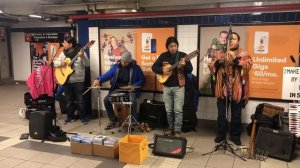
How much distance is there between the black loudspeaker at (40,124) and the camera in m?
4.21

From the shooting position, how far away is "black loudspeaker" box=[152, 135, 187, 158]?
11.8ft

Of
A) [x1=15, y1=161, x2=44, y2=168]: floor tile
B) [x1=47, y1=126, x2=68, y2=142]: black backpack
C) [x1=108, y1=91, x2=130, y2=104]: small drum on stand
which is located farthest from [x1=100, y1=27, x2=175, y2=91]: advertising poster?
[x1=15, y1=161, x2=44, y2=168]: floor tile

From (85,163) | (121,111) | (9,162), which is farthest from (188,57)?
(9,162)

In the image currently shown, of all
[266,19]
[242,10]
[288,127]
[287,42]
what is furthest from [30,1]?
[288,127]

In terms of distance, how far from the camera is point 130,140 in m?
3.64

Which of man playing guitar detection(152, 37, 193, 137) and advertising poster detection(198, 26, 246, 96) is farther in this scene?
advertising poster detection(198, 26, 246, 96)

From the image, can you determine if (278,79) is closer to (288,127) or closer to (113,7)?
(288,127)

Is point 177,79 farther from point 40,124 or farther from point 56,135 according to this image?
point 40,124

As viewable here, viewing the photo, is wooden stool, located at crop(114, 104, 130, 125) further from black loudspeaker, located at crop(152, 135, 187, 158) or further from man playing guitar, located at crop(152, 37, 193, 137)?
black loudspeaker, located at crop(152, 135, 187, 158)

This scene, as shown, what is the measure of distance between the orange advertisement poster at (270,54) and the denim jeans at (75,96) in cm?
296

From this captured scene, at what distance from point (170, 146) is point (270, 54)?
2147 millimetres

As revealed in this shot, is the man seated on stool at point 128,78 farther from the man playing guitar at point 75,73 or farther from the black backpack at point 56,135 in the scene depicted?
the black backpack at point 56,135

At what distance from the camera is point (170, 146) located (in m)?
3.67

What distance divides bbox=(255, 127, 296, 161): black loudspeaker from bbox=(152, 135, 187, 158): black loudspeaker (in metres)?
0.98
